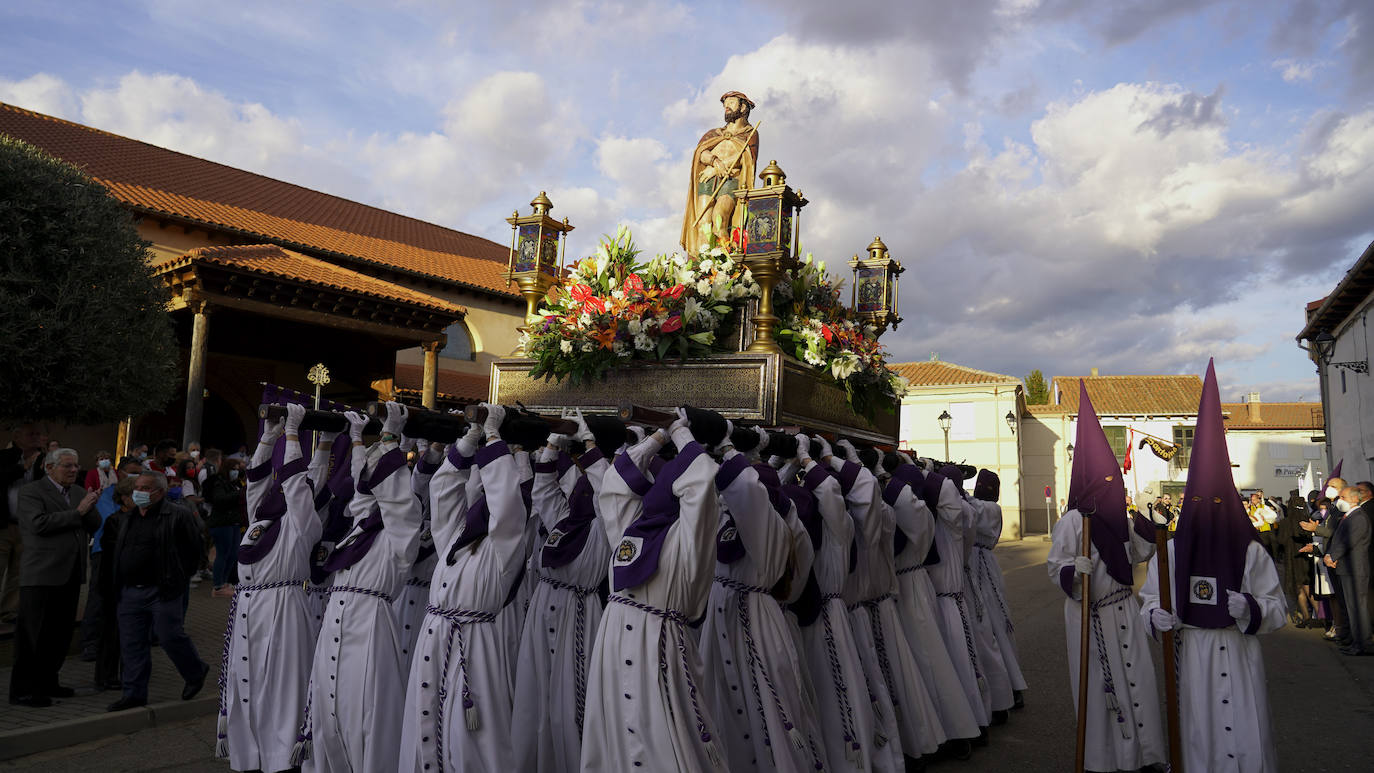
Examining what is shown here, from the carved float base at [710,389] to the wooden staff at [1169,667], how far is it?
240 centimetres

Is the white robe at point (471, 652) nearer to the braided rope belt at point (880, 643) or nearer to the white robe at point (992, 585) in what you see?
the braided rope belt at point (880, 643)

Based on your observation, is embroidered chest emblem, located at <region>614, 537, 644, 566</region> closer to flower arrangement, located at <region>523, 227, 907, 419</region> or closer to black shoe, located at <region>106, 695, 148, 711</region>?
flower arrangement, located at <region>523, 227, 907, 419</region>

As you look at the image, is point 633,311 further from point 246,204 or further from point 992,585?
point 246,204

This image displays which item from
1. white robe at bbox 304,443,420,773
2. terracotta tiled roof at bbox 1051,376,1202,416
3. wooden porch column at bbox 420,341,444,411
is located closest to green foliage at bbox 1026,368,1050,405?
terracotta tiled roof at bbox 1051,376,1202,416

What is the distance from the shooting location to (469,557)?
473 centimetres

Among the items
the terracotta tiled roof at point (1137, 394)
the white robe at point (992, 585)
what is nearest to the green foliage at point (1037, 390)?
the terracotta tiled roof at point (1137, 394)

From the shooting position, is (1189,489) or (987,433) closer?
(1189,489)

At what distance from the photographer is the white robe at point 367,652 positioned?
16.4 feet

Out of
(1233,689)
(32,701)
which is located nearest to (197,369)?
(32,701)

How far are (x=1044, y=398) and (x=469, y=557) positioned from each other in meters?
65.3

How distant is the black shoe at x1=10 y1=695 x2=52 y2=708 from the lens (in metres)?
7.11

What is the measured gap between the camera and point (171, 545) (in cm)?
725

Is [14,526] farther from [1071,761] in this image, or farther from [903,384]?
[1071,761]

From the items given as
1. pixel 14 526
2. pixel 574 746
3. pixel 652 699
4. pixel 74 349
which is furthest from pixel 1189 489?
pixel 74 349
